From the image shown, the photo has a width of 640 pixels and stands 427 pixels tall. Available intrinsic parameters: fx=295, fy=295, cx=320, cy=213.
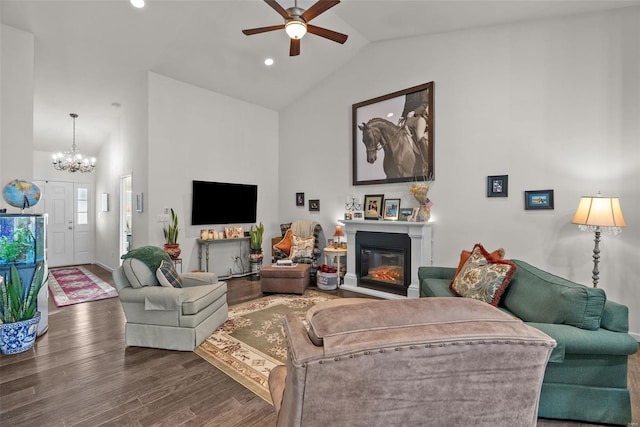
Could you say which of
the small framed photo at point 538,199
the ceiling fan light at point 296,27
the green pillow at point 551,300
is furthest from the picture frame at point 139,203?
the small framed photo at point 538,199

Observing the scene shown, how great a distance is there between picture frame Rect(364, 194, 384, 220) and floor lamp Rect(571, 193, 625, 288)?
2.44 meters

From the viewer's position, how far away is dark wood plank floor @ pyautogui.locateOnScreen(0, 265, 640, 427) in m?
1.90

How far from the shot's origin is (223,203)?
18.0 feet

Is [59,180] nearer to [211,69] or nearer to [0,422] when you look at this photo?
[211,69]

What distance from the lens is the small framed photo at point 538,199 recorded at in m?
3.42

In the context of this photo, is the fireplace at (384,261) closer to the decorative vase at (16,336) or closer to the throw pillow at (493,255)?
the throw pillow at (493,255)

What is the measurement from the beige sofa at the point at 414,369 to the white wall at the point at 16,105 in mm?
4284

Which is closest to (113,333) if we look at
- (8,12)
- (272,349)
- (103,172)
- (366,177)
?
(272,349)

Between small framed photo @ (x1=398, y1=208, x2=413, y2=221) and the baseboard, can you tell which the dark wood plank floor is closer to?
small framed photo @ (x1=398, y1=208, x2=413, y2=221)

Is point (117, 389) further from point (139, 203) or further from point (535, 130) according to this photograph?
point (535, 130)

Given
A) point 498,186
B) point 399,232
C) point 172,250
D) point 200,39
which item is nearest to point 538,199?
point 498,186

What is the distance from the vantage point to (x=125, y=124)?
5.40m

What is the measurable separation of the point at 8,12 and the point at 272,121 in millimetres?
3974

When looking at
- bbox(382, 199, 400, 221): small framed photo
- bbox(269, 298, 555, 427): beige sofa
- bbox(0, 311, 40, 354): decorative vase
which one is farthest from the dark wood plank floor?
bbox(382, 199, 400, 221): small framed photo
